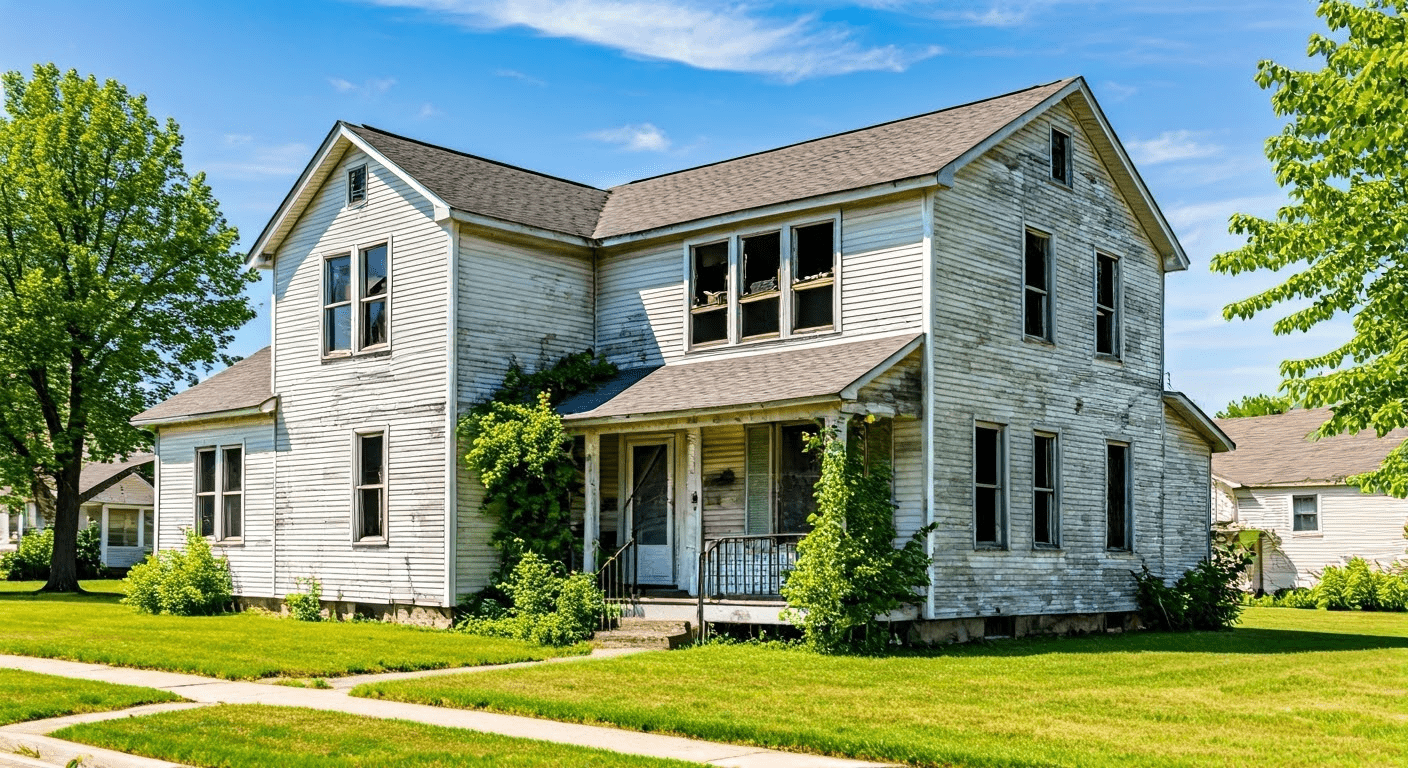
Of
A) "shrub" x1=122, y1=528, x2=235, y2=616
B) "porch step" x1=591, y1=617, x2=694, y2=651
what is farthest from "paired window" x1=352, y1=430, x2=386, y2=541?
"porch step" x1=591, y1=617, x2=694, y2=651

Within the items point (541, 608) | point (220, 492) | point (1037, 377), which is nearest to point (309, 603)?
point (220, 492)

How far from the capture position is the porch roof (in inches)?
714

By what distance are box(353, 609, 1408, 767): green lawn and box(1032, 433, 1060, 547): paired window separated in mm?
2341

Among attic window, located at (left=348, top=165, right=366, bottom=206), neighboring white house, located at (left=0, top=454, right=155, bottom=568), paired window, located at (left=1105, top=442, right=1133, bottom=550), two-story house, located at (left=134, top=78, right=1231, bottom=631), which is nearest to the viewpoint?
two-story house, located at (left=134, top=78, right=1231, bottom=631)

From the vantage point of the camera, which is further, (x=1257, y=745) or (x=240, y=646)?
(x=240, y=646)

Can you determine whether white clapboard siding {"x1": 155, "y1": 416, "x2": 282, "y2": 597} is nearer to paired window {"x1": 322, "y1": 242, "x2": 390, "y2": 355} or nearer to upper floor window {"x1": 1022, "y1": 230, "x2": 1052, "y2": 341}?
paired window {"x1": 322, "y1": 242, "x2": 390, "y2": 355}

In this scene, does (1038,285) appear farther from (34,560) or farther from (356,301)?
(34,560)

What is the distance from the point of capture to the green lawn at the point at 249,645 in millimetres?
15859

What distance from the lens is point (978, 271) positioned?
801 inches

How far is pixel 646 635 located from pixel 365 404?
7.14m

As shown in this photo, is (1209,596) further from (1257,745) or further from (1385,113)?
(1257,745)

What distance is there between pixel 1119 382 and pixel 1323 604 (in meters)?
16.9

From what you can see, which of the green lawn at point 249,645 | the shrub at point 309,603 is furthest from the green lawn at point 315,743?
the shrub at point 309,603

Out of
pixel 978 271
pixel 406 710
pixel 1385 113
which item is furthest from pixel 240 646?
pixel 1385 113
